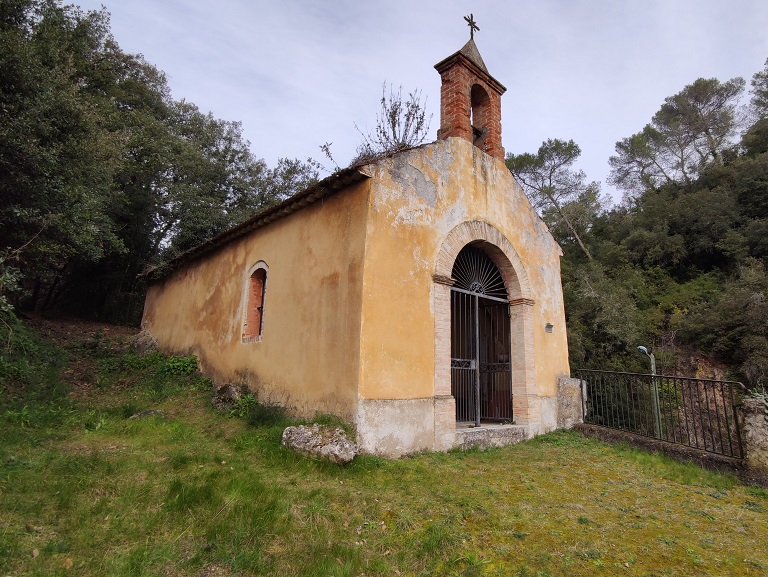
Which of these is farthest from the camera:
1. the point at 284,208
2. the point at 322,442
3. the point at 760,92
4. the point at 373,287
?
the point at 760,92

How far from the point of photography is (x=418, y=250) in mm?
6926

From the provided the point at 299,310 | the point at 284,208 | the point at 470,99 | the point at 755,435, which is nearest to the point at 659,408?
the point at 755,435

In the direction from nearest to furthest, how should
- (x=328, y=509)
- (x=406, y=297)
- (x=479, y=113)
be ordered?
(x=328, y=509) < (x=406, y=297) < (x=479, y=113)

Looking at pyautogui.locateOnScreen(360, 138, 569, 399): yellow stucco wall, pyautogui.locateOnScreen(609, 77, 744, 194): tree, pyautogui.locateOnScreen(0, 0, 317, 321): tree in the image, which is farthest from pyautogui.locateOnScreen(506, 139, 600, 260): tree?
pyautogui.locateOnScreen(360, 138, 569, 399): yellow stucco wall

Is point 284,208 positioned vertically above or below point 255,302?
above

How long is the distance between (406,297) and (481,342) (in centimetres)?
432

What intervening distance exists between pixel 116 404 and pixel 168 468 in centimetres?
421

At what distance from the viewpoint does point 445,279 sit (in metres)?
7.13

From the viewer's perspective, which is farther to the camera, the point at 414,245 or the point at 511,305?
the point at 511,305

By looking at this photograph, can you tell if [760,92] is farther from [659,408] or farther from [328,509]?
[328,509]

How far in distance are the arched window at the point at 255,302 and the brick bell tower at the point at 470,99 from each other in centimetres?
462

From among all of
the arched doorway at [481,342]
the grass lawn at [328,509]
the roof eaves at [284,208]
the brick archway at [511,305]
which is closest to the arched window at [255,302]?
the roof eaves at [284,208]

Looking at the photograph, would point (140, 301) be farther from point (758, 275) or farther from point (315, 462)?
point (758, 275)

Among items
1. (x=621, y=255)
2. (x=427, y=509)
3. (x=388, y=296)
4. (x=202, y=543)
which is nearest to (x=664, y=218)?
(x=621, y=255)
